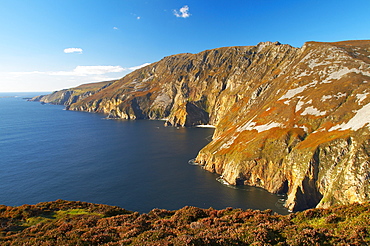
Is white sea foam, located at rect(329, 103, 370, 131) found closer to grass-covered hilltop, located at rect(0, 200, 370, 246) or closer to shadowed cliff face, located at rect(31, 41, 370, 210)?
shadowed cliff face, located at rect(31, 41, 370, 210)

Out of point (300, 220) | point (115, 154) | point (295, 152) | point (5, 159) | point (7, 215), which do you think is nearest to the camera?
point (300, 220)

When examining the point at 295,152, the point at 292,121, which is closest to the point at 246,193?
the point at 295,152

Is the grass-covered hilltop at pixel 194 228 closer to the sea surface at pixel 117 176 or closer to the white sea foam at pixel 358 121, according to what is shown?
the sea surface at pixel 117 176

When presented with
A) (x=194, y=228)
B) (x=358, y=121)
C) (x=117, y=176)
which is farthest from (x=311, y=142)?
(x=117, y=176)

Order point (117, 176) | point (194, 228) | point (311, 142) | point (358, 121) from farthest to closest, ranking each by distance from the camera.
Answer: point (117, 176) → point (311, 142) → point (358, 121) → point (194, 228)

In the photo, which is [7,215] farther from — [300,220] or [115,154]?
[115,154]

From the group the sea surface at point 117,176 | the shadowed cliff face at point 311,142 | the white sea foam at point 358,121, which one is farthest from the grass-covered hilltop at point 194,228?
the white sea foam at point 358,121

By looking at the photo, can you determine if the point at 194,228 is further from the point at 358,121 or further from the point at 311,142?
the point at 358,121
